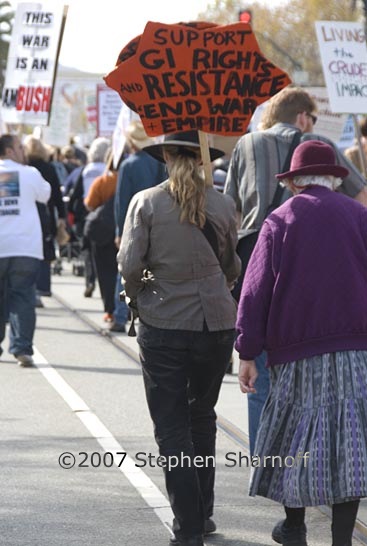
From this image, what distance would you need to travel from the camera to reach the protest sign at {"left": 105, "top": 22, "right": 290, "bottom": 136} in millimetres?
6906

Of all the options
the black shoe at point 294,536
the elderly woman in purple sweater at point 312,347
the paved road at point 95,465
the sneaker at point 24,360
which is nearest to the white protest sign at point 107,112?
the paved road at point 95,465

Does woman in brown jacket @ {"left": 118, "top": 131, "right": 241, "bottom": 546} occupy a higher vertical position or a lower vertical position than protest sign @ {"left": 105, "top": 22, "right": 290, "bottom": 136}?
lower

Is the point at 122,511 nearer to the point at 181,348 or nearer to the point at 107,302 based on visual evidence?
the point at 181,348

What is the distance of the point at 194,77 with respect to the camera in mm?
7059

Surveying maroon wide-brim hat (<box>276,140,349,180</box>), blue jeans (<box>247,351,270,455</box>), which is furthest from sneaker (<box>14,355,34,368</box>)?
maroon wide-brim hat (<box>276,140,349,180</box>)

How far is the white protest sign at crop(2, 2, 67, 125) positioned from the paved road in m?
5.54

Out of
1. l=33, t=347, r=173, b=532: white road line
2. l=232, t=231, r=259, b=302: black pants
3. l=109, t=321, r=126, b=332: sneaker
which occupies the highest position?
l=232, t=231, r=259, b=302: black pants

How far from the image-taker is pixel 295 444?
595 cm

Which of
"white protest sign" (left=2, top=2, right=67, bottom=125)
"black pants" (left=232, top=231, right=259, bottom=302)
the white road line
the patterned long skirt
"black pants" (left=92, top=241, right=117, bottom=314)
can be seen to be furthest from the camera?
"white protest sign" (left=2, top=2, right=67, bottom=125)

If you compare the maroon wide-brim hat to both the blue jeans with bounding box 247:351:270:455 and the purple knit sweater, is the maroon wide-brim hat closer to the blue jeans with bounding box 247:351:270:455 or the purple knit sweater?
the purple knit sweater

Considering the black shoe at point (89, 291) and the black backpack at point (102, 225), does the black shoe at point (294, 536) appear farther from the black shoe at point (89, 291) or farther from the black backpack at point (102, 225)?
the black shoe at point (89, 291)

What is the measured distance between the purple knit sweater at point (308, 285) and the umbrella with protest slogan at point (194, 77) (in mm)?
1053

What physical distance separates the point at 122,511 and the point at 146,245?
4.63ft

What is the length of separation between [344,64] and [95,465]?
197 inches
